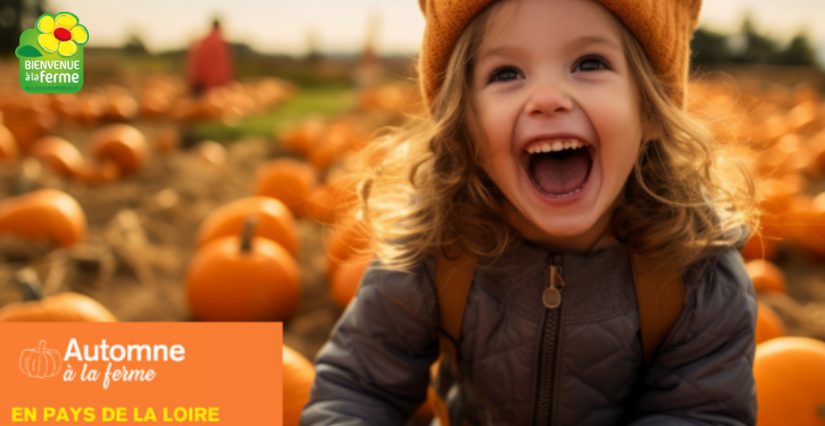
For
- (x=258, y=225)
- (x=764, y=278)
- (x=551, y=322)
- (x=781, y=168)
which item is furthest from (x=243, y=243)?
(x=781, y=168)

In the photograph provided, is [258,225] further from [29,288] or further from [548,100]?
[548,100]

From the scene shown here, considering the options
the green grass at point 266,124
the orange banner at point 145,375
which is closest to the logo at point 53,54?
the orange banner at point 145,375

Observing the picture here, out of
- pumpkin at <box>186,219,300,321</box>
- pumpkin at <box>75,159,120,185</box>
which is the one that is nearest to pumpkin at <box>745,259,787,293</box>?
pumpkin at <box>186,219,300,321</box>

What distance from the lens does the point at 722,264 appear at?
148 cm

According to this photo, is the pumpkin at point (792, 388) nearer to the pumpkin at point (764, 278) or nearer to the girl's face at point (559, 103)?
the pumpkin at point (764, 278)

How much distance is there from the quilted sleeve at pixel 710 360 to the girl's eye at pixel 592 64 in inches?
23.7

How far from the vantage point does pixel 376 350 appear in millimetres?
1536

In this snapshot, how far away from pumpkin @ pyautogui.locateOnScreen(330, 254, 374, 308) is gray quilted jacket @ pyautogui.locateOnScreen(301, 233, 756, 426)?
1028mm

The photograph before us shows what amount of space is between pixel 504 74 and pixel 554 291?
572 millimetres

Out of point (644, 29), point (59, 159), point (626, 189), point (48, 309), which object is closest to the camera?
point (644, 29)

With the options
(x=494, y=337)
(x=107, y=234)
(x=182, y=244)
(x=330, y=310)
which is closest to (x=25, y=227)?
(x=107, y=234)

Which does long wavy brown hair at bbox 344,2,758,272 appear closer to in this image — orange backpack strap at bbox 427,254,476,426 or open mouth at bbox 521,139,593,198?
orange backpack strap at bbox 427,254,476,426

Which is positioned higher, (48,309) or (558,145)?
(558,145)

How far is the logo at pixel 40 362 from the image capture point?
150 cm
